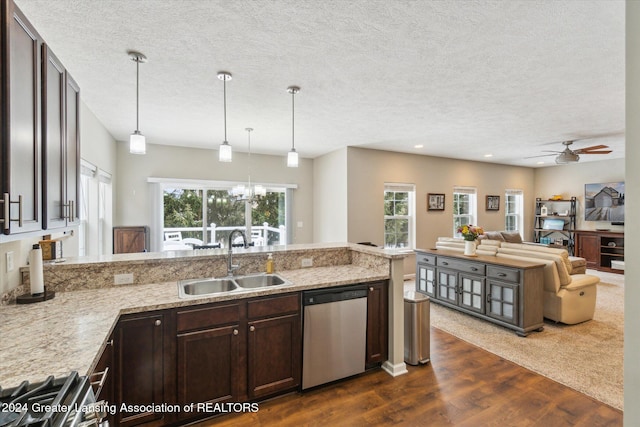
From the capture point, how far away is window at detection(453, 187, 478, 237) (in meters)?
7.06

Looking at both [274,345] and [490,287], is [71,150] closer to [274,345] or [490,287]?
[274,345]

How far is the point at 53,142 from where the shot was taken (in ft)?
5.34

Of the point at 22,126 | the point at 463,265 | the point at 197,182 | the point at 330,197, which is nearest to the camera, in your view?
the point at 22,126

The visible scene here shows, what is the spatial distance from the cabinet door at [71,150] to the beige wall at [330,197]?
419cm

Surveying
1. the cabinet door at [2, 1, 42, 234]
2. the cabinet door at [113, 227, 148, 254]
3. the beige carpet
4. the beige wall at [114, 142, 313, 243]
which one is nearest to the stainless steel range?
the cabinet door at [2, 1, 42, 234]

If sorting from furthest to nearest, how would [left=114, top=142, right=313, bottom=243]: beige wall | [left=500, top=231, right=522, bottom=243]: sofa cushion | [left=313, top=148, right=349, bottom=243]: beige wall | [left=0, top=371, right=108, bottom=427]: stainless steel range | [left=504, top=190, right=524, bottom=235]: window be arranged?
[left=504, top=190, right=524, bottom=235]: window, [left=500, top=231, right=522, bottom=243]: sofa cushion, [left=313, top=148, right=349, bottom=243]: beige wall, [left=114, top=142, right=313, bottom=243]: beige wall, [left=0, top=371, right=108, bottom=427]: stainless steel range

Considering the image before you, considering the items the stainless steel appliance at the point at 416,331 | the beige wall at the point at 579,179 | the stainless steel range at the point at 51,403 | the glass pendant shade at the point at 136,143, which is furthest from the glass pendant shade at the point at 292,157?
the beige wall at the point at 579,179

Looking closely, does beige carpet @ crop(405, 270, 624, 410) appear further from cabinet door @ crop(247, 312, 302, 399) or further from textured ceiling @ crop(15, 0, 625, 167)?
textured ceiling @ crop(15, 0, 625, 167)

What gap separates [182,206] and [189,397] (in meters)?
4.29

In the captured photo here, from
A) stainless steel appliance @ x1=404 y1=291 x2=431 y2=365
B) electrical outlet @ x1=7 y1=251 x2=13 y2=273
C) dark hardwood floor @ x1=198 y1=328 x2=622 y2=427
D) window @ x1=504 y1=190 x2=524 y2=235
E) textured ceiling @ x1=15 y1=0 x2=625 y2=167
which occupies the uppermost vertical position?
textured ceiling @ x1=15 y1=0 x2=625 y2=167

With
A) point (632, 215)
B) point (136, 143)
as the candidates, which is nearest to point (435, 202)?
point (632, 215)

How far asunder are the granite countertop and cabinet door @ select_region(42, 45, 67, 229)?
0.54 metres

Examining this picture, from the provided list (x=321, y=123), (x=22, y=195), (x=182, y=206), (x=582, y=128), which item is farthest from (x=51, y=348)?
(x=582, y=128)

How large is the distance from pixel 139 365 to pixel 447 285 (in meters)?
4.03
